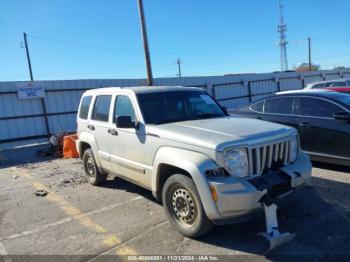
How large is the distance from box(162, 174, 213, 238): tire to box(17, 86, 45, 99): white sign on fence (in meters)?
10.2

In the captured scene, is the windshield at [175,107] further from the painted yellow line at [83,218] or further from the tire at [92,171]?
the tire at [92,171]

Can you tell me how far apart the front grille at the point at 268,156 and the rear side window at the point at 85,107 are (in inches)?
153

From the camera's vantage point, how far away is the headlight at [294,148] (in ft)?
14.6

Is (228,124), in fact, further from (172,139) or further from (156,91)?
(156,91)

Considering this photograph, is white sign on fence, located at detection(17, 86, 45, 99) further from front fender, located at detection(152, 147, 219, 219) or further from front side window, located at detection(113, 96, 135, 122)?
front fender, located at detection(152, 147, 219, 219)

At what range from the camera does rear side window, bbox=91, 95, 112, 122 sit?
5973mm

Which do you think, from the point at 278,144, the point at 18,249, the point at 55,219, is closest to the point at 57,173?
the point at 55,219

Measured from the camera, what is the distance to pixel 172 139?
4355mm

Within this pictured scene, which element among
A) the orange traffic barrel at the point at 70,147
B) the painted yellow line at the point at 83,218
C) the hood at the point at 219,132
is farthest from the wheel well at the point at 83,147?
→ the orange traffic barrel at the point at 70,147

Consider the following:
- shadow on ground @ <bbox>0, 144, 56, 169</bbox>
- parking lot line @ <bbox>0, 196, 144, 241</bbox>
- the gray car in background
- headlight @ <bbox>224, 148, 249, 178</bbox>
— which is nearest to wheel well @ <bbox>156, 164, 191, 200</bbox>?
the gray car in background

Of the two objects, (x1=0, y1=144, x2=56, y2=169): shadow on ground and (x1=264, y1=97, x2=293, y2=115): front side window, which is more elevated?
(x1=264, y1=97, x2=293, y2=115): front side window

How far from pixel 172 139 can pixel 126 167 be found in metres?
1.33

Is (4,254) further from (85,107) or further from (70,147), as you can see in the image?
(70,147)

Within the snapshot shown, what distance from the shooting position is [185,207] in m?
4.22
